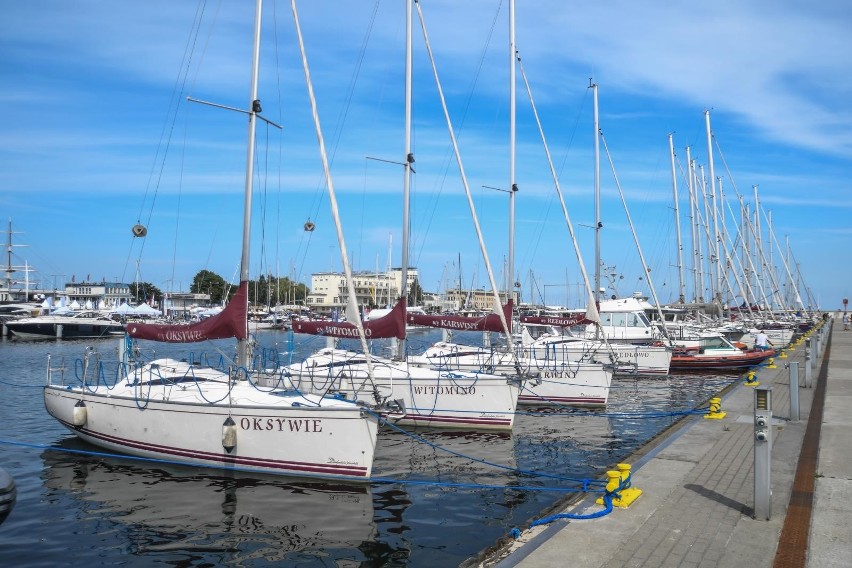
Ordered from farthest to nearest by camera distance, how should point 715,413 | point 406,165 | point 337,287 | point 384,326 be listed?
point 337,287, point 406,165, point 384,326, point 715,413

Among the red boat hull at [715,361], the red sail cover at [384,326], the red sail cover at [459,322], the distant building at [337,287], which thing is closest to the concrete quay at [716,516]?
the red sail cover at [384,326]

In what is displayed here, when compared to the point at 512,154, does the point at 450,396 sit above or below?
below

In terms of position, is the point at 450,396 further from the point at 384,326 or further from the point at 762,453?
the point at 762,453

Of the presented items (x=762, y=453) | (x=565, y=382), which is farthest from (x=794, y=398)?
(x=762, y=453)

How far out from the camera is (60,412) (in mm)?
16859

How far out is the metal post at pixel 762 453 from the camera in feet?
27.8

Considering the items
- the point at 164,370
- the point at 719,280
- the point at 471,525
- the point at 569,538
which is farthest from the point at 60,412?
the point at 719,280

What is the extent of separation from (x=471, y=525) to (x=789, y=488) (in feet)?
15.5

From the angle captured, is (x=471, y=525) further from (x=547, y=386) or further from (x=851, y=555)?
(x=547, y=386)

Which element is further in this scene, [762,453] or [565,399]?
[565,399]

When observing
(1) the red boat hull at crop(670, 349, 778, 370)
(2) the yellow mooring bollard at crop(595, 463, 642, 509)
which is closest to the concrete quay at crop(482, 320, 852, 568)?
(2) the yellow mooring bollard at crop(595, 463, 642, 509)

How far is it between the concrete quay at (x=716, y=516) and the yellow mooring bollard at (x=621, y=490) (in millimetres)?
125

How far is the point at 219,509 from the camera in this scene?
12445 millimetres

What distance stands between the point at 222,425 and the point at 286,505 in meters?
2.42
